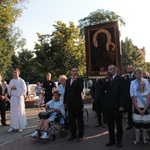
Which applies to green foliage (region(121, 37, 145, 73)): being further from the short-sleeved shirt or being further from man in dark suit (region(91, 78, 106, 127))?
man in dark suit (region(91, 78, 106, 127))

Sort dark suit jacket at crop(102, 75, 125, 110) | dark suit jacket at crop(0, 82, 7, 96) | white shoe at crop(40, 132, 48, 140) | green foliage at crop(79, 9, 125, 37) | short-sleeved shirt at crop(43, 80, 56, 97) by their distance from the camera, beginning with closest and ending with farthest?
dark suit jacket at crop(102, 75, 125, 110) → white shoe at crop(40, 132, 48, 140) → dark suit jacket at crop(0, 82, 7, 96) → short-sleeved shirt at crop(43, 80, 56, 97) → green foliage at crop(79, 9, 125, 37)

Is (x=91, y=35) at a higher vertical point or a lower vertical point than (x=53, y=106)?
higher

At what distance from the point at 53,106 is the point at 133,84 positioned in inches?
102

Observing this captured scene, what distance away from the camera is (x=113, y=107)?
21.0 ft

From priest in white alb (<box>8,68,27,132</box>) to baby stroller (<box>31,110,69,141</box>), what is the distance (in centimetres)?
171

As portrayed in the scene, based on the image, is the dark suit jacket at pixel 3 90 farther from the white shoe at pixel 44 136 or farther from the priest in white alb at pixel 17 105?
the white shoe at pixel 44 136

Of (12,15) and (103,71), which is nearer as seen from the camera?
(103,71)

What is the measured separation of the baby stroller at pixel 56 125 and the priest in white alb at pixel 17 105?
67.3 inches

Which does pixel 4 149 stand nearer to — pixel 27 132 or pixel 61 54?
pixel 27 132

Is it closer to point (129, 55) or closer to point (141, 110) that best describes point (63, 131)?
point (141, 110)

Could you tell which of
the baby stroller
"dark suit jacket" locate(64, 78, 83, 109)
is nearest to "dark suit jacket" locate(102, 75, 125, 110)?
"dark suit jacket" locate(64, 78, 83, 109)

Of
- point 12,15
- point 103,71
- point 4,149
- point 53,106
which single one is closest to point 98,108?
point 103,71

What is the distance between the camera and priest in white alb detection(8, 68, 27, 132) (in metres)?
9.17

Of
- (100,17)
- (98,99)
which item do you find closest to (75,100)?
(98,99)
